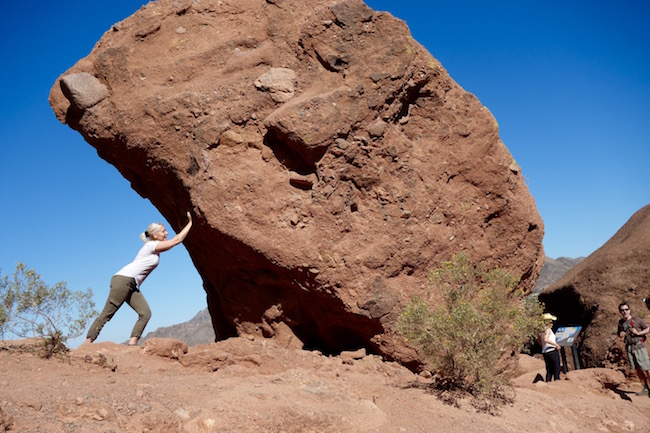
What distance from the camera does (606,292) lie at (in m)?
Result: 12.9

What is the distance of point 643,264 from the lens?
12.6 meters

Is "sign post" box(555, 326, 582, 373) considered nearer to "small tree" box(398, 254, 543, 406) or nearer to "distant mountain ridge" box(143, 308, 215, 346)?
"small tree" box(398, 254, 543, 406)

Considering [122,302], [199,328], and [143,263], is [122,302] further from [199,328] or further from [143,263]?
[199,328]

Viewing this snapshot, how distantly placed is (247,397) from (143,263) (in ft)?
8.49

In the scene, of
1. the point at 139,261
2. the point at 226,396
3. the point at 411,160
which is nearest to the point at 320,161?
the point at 411,160

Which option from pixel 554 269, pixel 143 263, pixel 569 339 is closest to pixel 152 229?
pixel 143 263

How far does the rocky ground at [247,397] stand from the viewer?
440 cm

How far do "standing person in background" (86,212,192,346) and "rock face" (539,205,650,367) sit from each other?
32.2 feet

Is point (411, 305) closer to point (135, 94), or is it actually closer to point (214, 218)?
point (214, 218)

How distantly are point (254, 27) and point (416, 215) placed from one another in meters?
3.60

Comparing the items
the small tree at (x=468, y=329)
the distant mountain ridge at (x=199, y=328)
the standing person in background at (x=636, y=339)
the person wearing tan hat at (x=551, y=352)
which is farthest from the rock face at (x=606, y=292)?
the distant mountain ridge at (x=199, y=328)

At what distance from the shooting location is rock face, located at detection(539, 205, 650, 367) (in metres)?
12.2

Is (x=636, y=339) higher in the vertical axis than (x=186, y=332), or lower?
lower

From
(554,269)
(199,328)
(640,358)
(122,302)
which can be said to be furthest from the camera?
(554,269)
